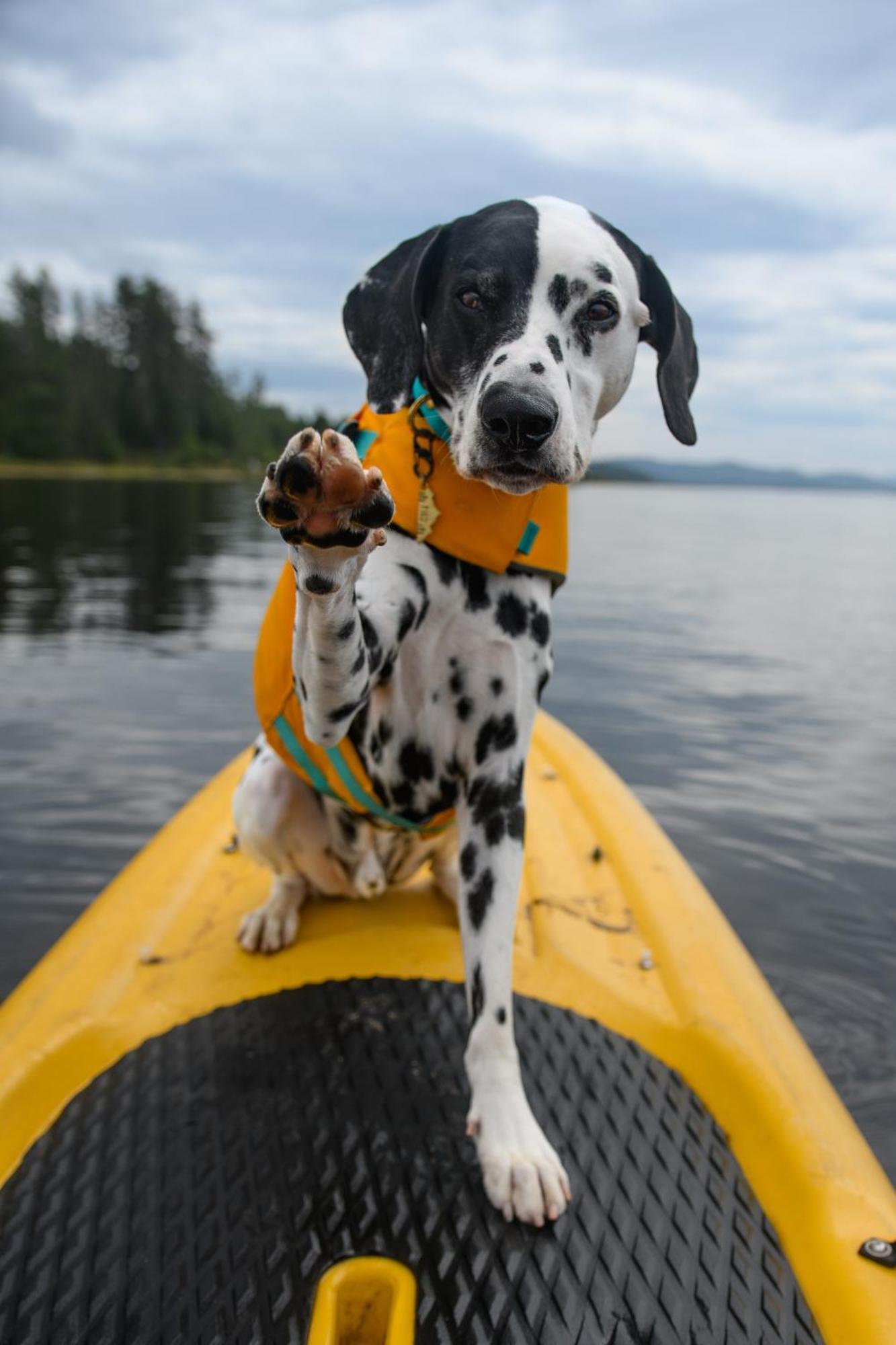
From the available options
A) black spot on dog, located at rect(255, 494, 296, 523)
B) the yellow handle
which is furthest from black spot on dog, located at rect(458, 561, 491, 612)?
the yellow handle

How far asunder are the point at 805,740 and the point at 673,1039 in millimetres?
5927

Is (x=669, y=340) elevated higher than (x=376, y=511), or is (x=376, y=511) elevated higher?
(x=669, y=340)

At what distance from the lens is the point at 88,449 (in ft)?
218

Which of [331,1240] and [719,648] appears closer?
[331,1240]

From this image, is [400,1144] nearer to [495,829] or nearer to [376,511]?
[495,829]

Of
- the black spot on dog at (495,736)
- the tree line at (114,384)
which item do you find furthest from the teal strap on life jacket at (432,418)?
the tree line at (114,384)

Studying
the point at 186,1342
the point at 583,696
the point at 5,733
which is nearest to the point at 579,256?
the point at 186,1342

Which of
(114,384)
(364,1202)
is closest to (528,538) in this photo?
(364,1202)

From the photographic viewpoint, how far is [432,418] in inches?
91.4

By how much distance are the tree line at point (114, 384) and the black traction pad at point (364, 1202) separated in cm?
6657

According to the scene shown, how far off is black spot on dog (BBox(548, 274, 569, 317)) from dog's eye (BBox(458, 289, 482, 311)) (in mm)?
157

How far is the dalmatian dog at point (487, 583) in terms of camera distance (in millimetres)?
2020

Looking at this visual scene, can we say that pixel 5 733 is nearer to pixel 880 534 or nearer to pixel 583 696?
pixel 583 696

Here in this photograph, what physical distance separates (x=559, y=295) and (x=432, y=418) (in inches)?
16.0
